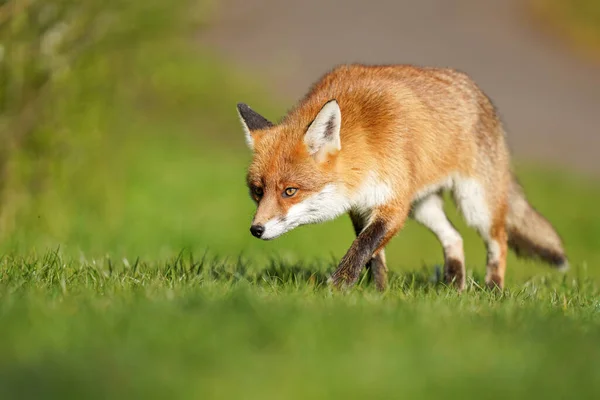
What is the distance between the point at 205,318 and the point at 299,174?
2.15m

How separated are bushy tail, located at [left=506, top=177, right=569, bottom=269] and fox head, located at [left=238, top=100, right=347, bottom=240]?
229 centimetres

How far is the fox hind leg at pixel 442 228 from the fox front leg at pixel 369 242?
1.32 meters

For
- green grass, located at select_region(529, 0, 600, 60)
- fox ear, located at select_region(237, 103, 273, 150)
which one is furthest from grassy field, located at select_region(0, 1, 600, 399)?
green grass, located at select_region(529, 0, 600, 60)

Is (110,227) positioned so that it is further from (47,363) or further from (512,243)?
(47,363)

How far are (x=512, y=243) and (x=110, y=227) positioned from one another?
5074 mm

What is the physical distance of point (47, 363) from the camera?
3.55 metres

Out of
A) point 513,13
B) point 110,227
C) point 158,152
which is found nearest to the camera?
point 110,227

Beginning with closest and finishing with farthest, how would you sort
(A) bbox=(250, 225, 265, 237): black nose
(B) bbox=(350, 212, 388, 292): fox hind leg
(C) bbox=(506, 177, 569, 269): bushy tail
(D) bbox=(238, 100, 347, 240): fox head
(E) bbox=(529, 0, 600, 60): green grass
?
(A) bbox=(250, 225, 265, 237): black nose < (D) bbox=(238, 100, 347, 240): fox head < (B) bbox=(350, 212, 388, 292): fox hind leg < (C) bbox=(506, 177, 569, 269): bushy tail < (E) bbox=(529, 0, 600, 60): green grass

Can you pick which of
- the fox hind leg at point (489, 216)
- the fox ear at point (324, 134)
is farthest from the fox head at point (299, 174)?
the fox hind leg at point (489, 216)

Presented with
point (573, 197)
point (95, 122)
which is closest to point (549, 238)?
point (95, 122)

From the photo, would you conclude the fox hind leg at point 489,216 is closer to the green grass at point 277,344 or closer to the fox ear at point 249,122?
the fox ear at point 249,122

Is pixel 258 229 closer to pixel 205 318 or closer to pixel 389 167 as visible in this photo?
pixel 389 167

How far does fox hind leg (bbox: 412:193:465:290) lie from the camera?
25.2 ft

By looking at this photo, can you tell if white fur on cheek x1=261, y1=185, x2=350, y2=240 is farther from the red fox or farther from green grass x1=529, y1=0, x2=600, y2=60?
green grass x1=529, y1=0, x2=600, y2=60
